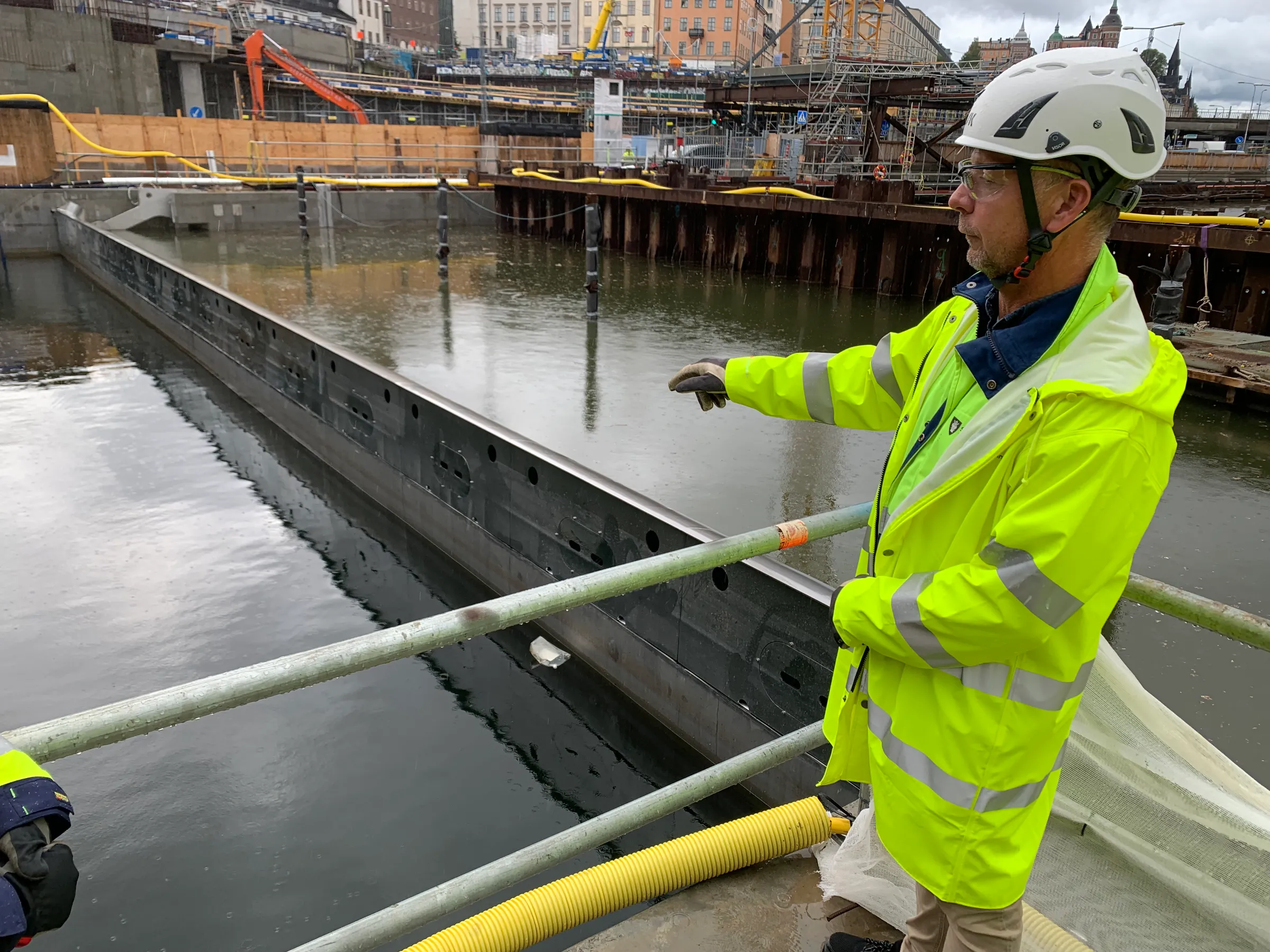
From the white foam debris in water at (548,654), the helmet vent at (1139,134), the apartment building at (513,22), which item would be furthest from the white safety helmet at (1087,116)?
the apartment building at (513,22)

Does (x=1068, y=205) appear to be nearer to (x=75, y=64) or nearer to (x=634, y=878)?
(x=634, y=878)

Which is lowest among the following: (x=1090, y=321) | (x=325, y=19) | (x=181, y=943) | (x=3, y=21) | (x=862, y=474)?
(x=181, y=943)

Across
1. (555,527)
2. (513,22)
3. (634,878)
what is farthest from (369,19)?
(634,878)

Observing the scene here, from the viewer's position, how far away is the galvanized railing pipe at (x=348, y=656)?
4.53ft

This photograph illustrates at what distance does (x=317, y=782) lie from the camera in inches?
199

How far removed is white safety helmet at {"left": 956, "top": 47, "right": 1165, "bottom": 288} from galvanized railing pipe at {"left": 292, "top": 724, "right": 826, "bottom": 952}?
5.34 feet

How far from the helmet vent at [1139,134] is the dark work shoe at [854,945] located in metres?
1.99

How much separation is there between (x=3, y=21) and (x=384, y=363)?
140 ft

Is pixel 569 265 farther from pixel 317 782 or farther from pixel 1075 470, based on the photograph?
pixel 1075 470

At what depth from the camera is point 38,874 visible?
48.5 inches

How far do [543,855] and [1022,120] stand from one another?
2.01 metres

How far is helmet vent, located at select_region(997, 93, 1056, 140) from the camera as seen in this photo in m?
1.63

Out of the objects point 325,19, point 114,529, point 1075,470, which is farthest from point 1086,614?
point 325,19

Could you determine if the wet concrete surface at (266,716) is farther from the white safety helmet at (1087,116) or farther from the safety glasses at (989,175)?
the white safety helmet at (1087,116)
